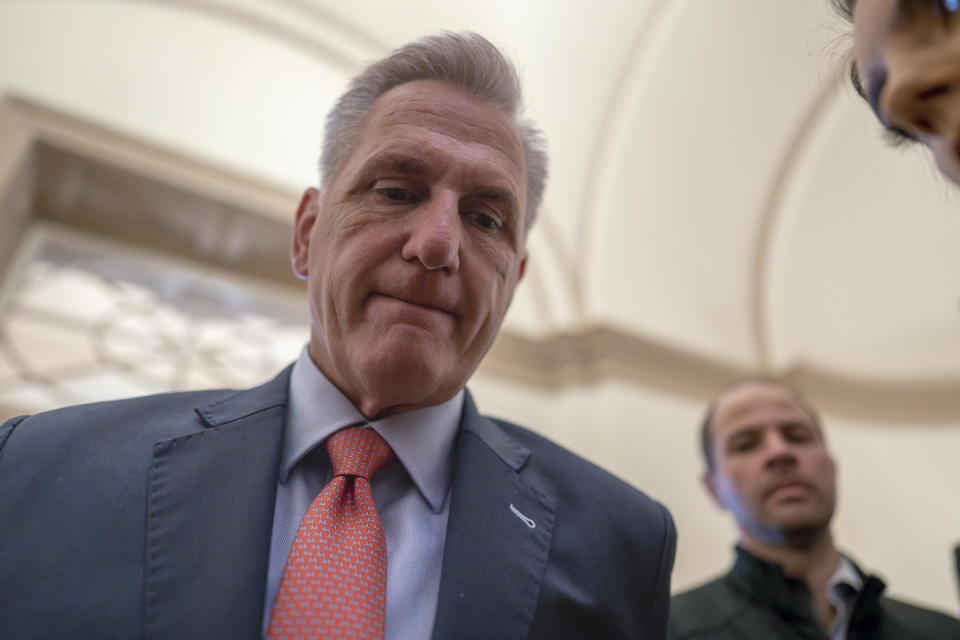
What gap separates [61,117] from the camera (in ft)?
11.9

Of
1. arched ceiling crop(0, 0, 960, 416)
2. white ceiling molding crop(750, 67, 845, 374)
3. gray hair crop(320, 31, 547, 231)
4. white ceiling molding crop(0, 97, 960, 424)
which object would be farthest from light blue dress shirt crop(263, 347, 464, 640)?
white ceiling molding crop(750, 67, 845, 374)

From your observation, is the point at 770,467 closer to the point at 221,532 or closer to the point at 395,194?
the point at 395,194

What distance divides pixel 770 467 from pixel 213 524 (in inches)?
78.3

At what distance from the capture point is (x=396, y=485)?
43.5 inches

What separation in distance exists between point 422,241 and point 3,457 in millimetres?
720

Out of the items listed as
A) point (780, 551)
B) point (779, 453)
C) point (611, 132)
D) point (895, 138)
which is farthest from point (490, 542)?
point (611, 132)

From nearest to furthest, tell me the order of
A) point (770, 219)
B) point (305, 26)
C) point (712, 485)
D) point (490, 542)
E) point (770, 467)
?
1. point (490, 542)
2. point (770, 467)
3. point (712, 485)
4. point (305, 26)
5. point (770, 219)

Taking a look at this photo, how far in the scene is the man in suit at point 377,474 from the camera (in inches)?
33.9

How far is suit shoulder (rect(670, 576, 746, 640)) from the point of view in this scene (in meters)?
1.90

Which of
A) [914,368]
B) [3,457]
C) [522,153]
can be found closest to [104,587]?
[3,457]

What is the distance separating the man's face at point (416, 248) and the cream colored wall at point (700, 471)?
3374 millimetres

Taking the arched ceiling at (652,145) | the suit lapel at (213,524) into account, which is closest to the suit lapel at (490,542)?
the suit lapel at (213,524)

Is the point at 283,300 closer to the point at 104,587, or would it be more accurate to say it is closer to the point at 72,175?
the point at 72,175

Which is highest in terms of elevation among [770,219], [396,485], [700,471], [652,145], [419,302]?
[652,145]
